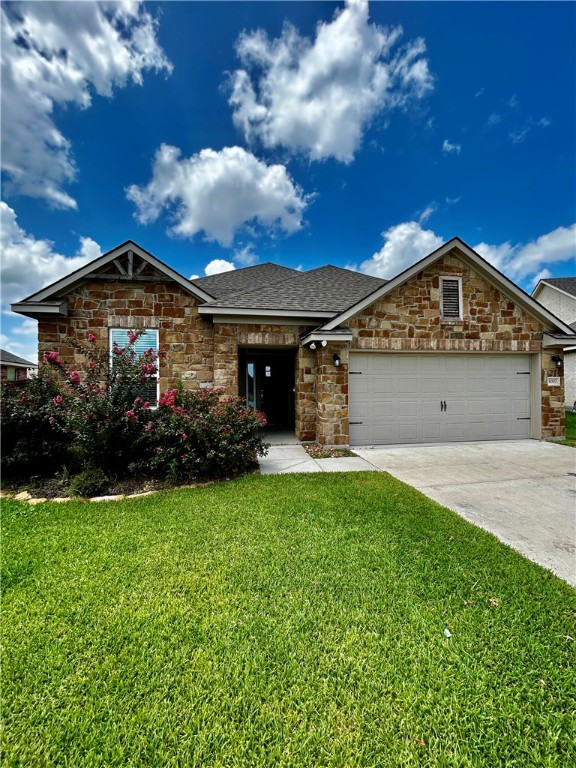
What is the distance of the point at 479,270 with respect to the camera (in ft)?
29.5

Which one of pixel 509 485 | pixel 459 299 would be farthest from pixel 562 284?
pixel 509 485

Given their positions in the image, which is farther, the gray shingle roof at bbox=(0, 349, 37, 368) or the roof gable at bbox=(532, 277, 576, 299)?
the gray shingle roof at bbox=(0, 349, 37, 368)

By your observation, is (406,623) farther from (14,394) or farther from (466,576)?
(14,394)

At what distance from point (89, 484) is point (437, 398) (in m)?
8.57

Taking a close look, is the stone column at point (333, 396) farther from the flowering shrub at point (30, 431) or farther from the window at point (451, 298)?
the flowering shrub at point (30, 431)

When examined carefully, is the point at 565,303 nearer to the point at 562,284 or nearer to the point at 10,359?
the point at 562,284

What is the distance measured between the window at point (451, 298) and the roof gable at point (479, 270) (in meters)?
0.68

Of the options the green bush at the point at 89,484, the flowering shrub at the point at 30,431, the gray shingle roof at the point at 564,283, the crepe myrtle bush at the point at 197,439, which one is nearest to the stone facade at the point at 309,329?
the crepe myrtle bush at the point at 197,439

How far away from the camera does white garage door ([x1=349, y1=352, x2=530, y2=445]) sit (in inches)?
345

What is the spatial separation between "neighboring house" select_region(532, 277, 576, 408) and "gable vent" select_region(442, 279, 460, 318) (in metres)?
13.1

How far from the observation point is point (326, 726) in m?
1.77

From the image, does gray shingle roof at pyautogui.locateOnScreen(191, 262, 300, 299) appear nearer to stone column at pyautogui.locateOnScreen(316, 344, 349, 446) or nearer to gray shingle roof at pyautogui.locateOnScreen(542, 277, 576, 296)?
stone column at pyautogui.locateOnScreen(316, 344, 349, 446)

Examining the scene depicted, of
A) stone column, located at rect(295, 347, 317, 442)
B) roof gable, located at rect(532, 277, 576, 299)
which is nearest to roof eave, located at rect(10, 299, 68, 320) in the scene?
stone column, located at rect(295, 347, 317, 442)

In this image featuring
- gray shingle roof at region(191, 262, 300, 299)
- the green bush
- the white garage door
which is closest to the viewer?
the green bush
